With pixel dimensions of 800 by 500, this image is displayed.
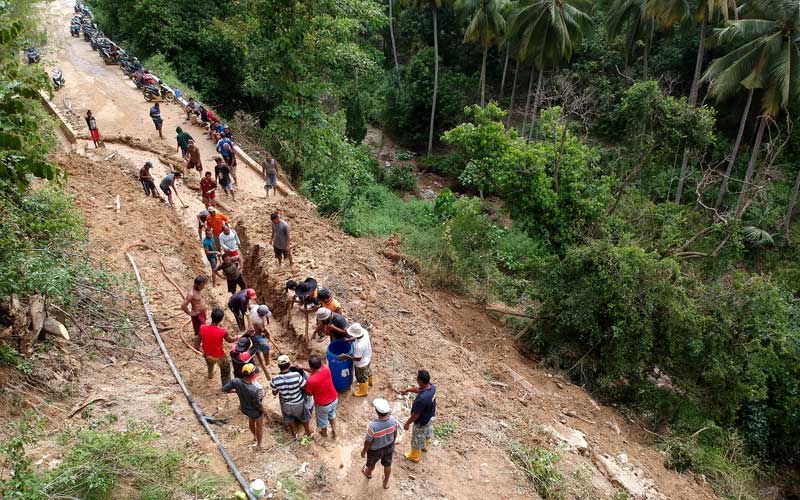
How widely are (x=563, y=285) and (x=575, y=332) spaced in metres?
1.08

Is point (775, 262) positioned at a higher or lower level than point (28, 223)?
lower

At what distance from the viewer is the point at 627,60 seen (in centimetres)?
2767

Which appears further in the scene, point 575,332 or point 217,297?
point 575,332

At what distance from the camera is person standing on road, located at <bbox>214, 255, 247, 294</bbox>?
9.06 metres

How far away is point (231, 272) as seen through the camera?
29.9ft

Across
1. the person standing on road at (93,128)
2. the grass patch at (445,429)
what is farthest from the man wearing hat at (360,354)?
the person standing on road at (93,128)

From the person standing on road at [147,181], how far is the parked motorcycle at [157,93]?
8.68 m

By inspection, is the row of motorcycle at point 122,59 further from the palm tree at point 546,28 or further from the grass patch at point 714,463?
the grass patch at point 714,463

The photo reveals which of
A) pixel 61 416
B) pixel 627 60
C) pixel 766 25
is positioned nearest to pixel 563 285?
pixel 61 416

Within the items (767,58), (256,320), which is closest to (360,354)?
(256,320)

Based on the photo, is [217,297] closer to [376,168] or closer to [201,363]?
[201,363]

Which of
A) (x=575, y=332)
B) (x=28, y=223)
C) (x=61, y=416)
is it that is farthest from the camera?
(x=575, y=332)

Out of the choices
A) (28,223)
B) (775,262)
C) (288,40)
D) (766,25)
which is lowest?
(775,262)

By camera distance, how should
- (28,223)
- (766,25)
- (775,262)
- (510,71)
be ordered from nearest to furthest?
(28,223), (766,25), (775,262), (510,71)
